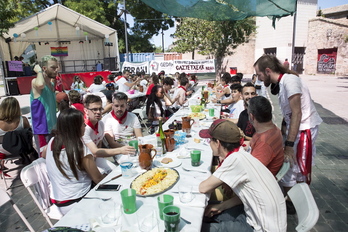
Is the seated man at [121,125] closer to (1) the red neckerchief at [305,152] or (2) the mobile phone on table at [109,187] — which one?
(2) the mobile phone on table at [109,187]

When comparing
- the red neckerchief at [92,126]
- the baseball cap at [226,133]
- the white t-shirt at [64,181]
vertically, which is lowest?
the white t-shirt at [64,181]

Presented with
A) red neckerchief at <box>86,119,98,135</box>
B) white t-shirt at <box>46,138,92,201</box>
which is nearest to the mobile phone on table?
white t-shirt at <box>46,138,92,201</box>

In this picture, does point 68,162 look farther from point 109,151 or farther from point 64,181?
point 109,151

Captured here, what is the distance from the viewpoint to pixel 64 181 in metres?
2.20

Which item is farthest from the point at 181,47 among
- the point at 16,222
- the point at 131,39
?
the point at 16,222

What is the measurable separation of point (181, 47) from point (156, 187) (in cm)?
1928

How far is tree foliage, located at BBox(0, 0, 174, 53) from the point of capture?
22984 mm

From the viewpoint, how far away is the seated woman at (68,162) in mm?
2117

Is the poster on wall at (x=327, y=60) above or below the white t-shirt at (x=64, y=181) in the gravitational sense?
above

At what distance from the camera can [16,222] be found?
305 cm

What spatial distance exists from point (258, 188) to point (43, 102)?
11.0 feet

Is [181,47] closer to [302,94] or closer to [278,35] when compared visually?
[278,35]

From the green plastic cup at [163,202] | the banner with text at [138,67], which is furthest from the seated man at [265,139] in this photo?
the banner with text at [138,67]

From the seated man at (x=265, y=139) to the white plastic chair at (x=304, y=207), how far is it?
14.4 inches
